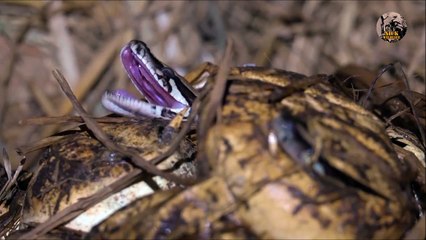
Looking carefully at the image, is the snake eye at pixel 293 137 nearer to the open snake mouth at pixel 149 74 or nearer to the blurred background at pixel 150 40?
the open snake mouth at pixel 149 74

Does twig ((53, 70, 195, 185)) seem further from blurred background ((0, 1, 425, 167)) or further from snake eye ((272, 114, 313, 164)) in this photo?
blurred background ((0, 1, 425, 167))

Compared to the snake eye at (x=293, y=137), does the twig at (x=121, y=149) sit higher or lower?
lower

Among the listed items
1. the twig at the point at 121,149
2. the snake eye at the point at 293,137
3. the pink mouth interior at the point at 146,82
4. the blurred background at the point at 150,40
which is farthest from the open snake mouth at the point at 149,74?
the blurred background at the point at 150,40

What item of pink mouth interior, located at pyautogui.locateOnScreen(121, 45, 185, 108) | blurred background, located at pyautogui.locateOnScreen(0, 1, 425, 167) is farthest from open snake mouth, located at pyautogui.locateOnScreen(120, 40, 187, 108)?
blurred background, located at pyautogui.locateOnScreen(0, 1, 425, 167)

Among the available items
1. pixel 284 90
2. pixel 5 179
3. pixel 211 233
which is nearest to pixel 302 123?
pixel 284 90

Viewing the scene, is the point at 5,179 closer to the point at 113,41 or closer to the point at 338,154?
the point at 338,154
